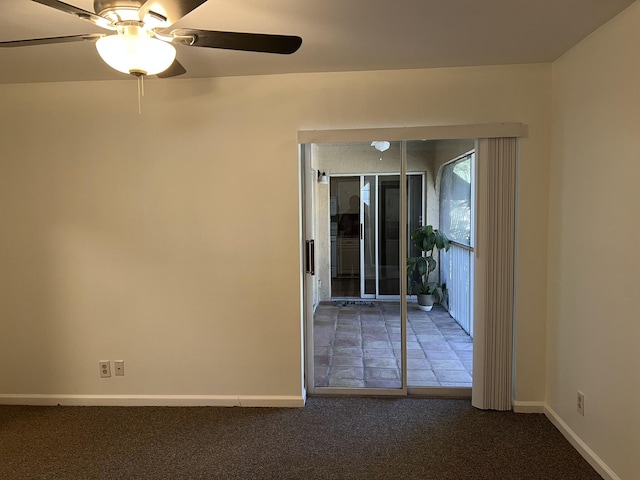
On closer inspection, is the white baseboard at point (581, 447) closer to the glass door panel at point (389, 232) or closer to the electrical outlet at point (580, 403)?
the electrical outlet at point (580, 403)


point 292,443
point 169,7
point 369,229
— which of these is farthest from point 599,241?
point 169,7

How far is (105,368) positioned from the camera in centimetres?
303

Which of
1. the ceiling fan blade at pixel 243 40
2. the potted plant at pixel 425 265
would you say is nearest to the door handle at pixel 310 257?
the potted plant at pixel 425 265

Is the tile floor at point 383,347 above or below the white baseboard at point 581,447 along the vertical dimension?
above

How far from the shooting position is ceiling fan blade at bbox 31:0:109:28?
4.26 ft

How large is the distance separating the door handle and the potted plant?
31.6 inches

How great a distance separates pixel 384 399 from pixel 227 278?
150 centimetres

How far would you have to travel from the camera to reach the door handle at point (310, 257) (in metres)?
3.02

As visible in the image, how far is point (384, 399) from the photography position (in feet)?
9.95

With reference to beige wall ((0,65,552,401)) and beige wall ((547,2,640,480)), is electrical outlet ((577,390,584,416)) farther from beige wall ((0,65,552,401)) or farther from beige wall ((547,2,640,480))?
beige wall ((0,65,552,401))

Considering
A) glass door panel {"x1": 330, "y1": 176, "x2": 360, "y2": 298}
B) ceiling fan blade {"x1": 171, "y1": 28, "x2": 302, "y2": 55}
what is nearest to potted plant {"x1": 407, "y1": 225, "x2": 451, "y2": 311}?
glass door panel {"x1": 330, "y1": 176, "x2": 360, "y2": 298}

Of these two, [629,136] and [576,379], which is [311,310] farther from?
[629,136]

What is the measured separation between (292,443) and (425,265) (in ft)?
6.59

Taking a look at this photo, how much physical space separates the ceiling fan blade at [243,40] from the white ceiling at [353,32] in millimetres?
365
